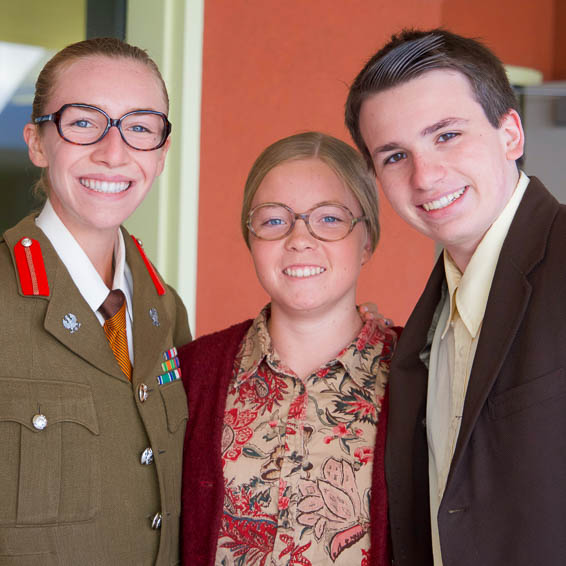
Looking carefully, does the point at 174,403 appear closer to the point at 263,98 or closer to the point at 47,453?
the point at 47,453

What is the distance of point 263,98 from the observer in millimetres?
3676

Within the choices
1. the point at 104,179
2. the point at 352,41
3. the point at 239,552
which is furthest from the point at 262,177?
the point at 352,41

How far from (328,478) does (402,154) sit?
2.48ft

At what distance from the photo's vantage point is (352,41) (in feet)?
12.9

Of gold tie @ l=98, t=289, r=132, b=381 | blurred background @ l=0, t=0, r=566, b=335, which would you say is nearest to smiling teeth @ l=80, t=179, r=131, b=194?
gold tie @ l=98, t=289, r=132, b=381

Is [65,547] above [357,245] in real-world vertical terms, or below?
below

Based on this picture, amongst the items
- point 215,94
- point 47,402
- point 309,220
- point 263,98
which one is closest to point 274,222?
point 309,220

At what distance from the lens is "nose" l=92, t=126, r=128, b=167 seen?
1.78 meters

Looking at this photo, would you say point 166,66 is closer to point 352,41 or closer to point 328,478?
point 352,41

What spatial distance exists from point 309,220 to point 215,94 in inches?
67.8

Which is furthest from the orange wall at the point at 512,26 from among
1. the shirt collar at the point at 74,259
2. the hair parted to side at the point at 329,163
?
the shirt collar at the point at 74,259

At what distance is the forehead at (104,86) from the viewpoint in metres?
1.79

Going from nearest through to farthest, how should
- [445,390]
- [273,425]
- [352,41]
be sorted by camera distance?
[445,390], [273,425], [352,41]

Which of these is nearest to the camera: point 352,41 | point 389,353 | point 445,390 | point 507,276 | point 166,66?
point 507,276
